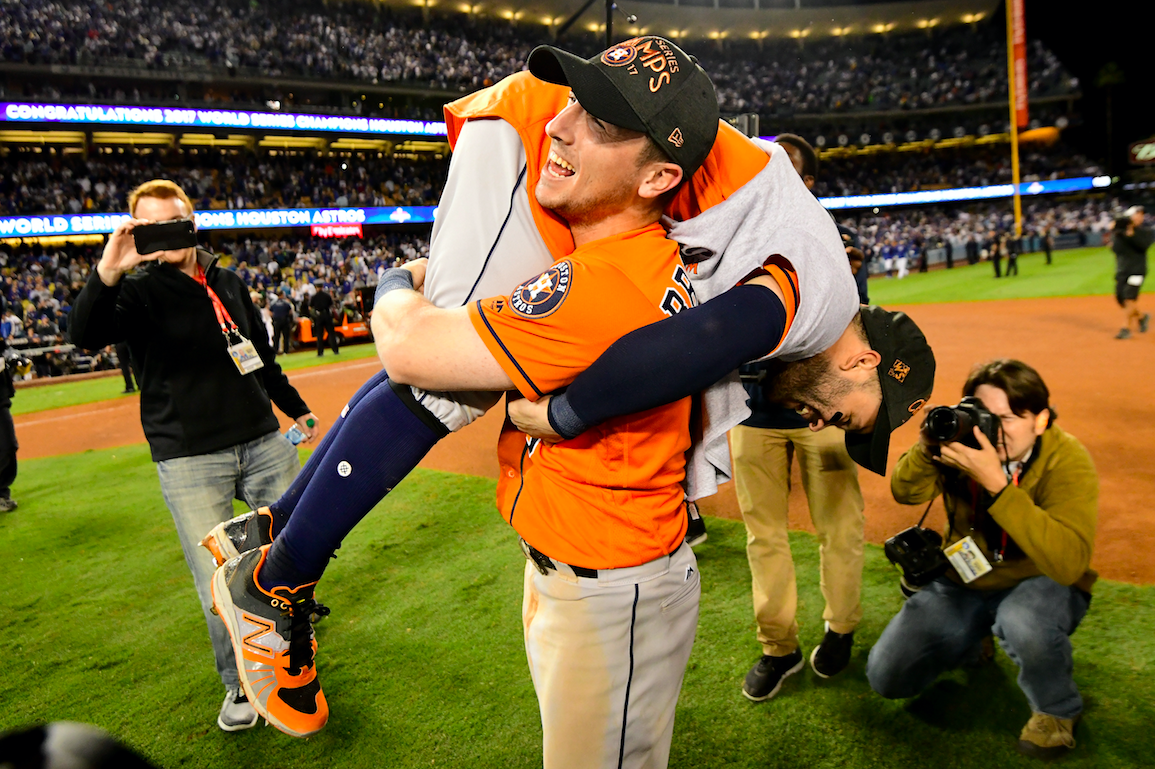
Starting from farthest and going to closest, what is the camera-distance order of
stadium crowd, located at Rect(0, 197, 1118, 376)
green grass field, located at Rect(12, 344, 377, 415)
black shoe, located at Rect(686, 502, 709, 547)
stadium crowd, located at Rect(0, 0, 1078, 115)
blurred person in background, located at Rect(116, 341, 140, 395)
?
stadium crowd, located at Rect(0, 0, 1078, 115) → stadium crowd, located at Rect(0, 197, 1118, 376) → green grass field, located at Rect(12, 344, 377, 415) → blurred person in background, located at Rect(116, 341, 140, 395) → black shoe, located at Rect(686, 502, 709, 547)

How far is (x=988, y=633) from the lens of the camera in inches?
120

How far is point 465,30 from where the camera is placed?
3800 centimetres

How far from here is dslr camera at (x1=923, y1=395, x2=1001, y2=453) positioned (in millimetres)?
2561

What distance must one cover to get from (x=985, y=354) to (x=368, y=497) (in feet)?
37.2

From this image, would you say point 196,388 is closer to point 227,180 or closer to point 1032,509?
point 1032,509

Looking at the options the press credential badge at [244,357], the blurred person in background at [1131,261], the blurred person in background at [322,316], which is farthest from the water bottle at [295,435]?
the blurred person in background at [322,316]

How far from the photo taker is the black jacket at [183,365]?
3.19 m

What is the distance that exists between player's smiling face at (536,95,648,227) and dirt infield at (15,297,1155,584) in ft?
13.5

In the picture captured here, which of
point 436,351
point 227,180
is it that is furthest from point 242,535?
point 227,180

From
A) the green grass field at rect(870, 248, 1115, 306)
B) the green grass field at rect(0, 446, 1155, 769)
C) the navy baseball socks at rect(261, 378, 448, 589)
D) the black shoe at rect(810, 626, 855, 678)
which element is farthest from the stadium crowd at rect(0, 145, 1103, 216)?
the navy baseball socks at rect(261, 378, 448, 589)

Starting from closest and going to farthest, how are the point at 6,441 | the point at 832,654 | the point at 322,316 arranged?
the point at 832,654
the point at 6,441
the point at 322,316

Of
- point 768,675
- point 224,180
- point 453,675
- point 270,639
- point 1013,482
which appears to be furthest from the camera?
point 224,180

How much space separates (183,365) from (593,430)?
2659 mm

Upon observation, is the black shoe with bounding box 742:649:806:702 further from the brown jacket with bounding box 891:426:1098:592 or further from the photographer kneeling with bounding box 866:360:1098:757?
the brown jacket with bounding box 891:426:1098:592
